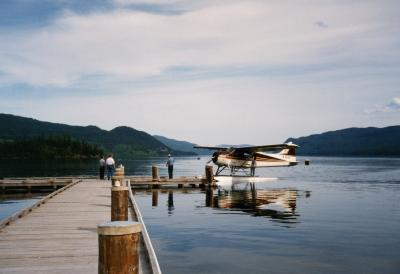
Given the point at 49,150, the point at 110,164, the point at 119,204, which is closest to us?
the point at 119,204

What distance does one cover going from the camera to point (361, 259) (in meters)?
13.4

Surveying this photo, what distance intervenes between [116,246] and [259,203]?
23.3 meters

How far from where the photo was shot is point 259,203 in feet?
88.0

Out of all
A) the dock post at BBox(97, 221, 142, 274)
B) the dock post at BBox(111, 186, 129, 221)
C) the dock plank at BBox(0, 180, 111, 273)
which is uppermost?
the dock post at BBox(97, 221, 142, 274)

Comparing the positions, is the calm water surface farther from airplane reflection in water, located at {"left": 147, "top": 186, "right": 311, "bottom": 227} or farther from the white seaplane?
the white seaplane

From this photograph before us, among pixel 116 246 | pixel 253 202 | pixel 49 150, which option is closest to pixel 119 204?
pixel 116 246

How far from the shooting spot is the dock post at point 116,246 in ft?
13.6

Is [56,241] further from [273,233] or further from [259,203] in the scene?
[259,203]

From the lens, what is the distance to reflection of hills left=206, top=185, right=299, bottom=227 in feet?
73.3

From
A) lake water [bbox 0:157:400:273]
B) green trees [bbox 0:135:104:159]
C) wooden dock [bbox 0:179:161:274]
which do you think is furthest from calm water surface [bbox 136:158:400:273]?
green trees [bbox 0:135:104:159]

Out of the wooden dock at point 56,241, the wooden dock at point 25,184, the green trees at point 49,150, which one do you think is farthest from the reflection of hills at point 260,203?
the green trees at point 49,150

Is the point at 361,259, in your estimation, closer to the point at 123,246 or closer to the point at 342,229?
the point at 342,229

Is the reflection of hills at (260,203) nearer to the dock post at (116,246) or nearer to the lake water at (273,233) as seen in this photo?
the lake water at (273,233)

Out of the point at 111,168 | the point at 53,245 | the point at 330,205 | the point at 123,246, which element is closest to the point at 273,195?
the point at 330,205
